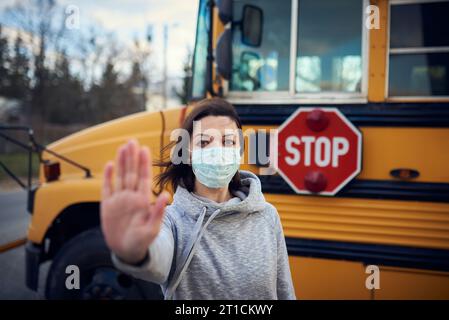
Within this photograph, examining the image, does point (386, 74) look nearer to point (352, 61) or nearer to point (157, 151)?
point (352, 61)

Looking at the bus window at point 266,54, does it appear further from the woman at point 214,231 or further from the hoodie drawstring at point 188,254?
the hoodie drawstring at point 188,254

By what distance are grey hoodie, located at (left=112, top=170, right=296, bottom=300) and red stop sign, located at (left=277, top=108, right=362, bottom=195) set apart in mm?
875

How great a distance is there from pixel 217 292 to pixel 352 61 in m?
1.53

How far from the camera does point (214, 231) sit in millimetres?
1154

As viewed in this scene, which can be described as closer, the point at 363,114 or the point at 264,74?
the point at 363,114

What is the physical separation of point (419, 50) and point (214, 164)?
4.75 ft

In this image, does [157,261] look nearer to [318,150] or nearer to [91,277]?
[318,150]

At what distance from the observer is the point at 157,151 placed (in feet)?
7.98

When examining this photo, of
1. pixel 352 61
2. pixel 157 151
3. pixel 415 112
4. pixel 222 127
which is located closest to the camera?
pixel 222 127

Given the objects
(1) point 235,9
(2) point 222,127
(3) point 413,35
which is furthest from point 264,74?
(2) point 222,127

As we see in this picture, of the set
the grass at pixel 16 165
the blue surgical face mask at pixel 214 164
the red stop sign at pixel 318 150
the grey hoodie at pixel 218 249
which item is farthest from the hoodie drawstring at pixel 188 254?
the grass at pixel 16 165

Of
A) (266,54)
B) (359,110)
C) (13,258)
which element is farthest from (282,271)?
(13,258)

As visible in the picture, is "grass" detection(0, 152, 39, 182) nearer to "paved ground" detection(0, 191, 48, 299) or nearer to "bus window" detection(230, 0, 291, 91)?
"paved ground" detection(0, 191, 48, 299)

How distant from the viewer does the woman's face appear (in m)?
1.21
